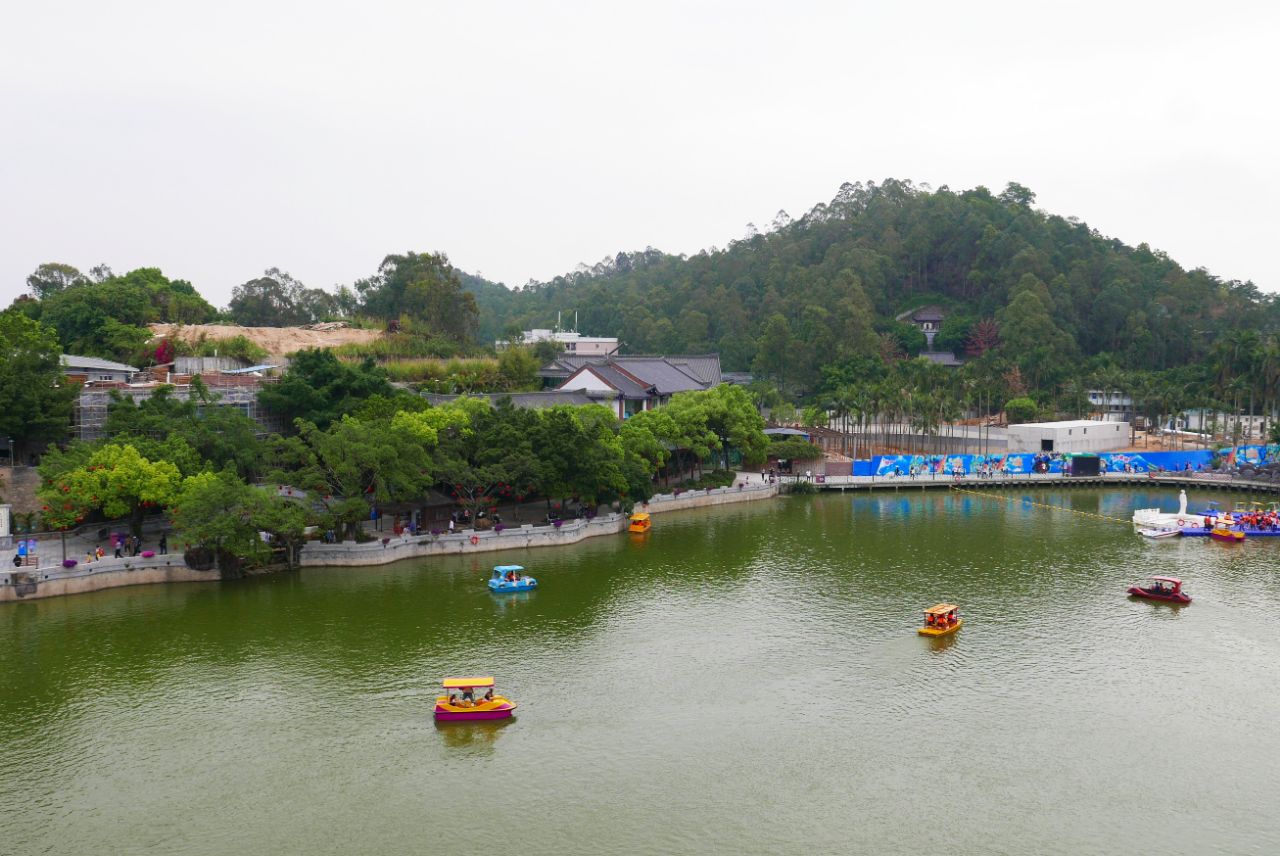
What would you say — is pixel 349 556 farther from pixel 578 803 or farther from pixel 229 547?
pixel 578 803

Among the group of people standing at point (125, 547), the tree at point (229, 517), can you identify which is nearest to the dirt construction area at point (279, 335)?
the group of people standing at point (125, 547)

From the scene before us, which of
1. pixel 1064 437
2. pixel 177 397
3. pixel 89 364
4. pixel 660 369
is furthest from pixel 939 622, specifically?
pixel 660 369

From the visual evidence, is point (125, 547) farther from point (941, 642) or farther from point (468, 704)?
point (941, 642)

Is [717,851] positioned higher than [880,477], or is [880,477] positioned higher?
[880,477]

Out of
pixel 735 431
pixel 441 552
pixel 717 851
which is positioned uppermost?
pixel 735 431

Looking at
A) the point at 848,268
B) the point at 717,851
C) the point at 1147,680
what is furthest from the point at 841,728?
the point at 848,268

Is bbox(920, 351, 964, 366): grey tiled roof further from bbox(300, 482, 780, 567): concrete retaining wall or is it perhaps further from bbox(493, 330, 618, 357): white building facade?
bbox(300, 482, 780, 567): concrete retaining wall

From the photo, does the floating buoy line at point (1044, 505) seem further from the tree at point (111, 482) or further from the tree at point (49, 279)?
the tree at point (49, 279)

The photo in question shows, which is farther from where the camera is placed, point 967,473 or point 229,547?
point 967,473
